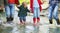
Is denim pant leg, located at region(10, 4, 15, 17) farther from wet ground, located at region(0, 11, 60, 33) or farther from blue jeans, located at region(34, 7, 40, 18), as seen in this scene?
blue jeans, located at region(34, 7, 40, 18)

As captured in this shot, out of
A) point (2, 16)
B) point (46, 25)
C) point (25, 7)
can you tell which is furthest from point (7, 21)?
point (46, 25)

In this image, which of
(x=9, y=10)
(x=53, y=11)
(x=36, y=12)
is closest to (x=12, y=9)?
(x=9, y=10)

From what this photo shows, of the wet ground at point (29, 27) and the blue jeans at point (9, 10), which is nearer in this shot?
the wet ground at point (29, 27)

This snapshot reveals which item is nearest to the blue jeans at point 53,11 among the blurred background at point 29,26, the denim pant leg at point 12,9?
the blurred background at point 29,26

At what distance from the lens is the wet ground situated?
3.33m

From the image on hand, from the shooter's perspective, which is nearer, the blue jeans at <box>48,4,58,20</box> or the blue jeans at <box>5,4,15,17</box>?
the blue jeans at <box>48,4,58,20</box>

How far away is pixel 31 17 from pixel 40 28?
8.0 inches

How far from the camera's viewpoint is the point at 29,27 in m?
3.39

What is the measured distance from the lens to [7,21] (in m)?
3.50

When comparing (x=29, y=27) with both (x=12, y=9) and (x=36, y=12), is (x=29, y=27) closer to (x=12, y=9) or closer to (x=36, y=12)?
(x=36, y=12)

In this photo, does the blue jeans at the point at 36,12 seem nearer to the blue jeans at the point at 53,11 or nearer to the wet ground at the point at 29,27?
the wet ground at the point at 29,27

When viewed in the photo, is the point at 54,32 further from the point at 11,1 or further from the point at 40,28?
the point at 11,1

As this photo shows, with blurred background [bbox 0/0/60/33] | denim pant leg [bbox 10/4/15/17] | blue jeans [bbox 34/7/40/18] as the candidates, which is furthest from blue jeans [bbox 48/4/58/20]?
denim pant leg [bbox 10/4/15/17]

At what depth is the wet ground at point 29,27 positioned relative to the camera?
10.9 feet
